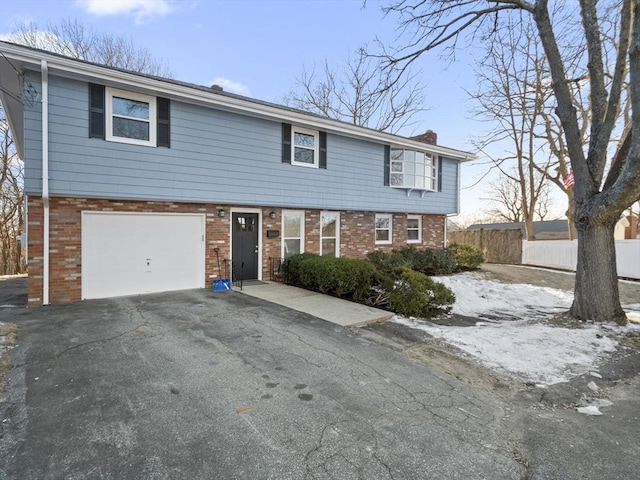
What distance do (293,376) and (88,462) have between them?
6.95 feet

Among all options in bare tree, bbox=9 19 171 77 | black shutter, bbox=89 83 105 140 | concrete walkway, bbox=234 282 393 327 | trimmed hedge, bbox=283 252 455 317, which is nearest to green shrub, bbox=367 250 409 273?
trimmed hedge, bbox=283 252 455 317

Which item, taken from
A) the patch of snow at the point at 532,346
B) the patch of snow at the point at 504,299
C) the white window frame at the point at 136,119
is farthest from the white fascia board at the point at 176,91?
the patch of snow at the point at 532,346

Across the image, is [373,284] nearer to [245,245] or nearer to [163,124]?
[245,245]

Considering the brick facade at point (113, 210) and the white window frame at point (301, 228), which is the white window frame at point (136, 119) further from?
the white window frame at point (301, 228)

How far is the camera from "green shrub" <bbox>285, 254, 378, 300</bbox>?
8398mm

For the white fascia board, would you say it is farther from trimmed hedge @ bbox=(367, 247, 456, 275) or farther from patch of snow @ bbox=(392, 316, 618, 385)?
patch of snow @ bbox=(392, 316, 618, 385)

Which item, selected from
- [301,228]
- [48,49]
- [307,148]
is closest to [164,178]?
[307,148]

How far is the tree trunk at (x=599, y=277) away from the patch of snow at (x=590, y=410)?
13.2 feet

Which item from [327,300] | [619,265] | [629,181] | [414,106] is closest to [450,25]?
[629,181]

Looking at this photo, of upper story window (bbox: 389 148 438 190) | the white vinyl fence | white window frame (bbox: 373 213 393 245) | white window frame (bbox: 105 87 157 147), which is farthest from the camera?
the white vinyl fence

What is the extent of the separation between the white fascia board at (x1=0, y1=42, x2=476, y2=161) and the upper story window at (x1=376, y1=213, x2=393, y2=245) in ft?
10.0

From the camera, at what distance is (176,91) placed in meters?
8.07

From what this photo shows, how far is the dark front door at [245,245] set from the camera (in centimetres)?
1022

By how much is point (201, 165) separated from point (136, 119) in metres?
1.71
